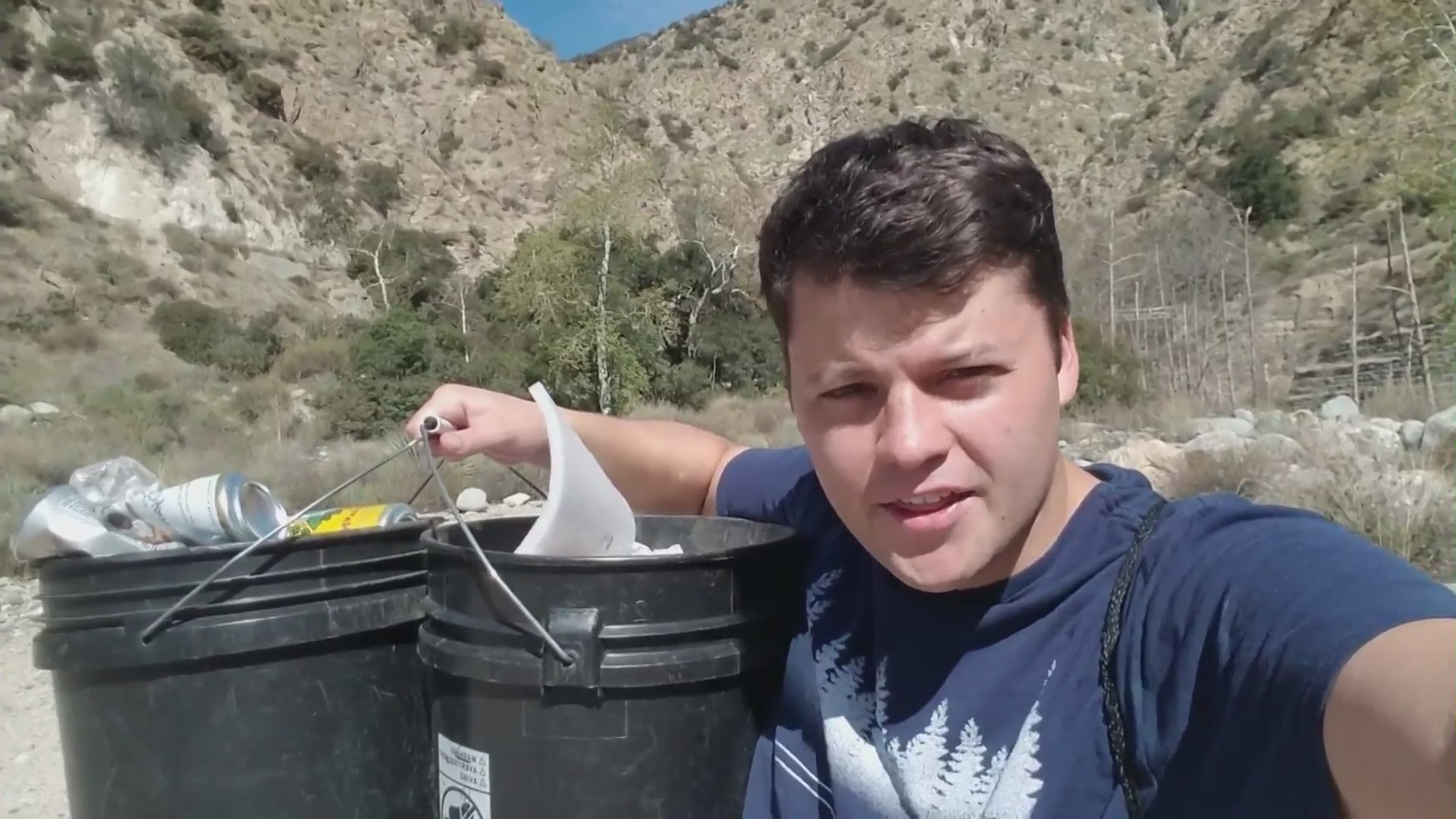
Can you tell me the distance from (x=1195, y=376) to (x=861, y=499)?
58.1 feet

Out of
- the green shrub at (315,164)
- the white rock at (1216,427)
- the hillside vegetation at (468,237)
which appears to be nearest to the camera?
the white rock at (1216,427)

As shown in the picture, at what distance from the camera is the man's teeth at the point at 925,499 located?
3.61ft

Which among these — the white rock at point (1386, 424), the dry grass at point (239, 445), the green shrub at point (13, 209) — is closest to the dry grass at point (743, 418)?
the dry grass at point (239, 445)

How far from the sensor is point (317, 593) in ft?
4.35

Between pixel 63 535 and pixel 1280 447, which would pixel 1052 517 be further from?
pixel 1280 447

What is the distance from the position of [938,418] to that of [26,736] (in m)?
4.11

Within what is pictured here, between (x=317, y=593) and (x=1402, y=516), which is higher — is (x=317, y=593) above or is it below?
above

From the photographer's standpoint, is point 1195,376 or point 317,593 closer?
point 317,593

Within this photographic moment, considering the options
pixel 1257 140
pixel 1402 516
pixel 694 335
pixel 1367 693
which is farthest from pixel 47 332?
pixel 1257 140

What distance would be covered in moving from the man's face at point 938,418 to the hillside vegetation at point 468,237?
7744 millimetres

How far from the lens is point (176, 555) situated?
1.26 m

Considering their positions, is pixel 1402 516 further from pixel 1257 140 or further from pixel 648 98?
pixel 648 98

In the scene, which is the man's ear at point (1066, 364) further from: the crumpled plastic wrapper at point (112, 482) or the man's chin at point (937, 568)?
the crumpled plastic wrapper at point (112, 482)

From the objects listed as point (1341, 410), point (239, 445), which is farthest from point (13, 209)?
point (1341, 410)
